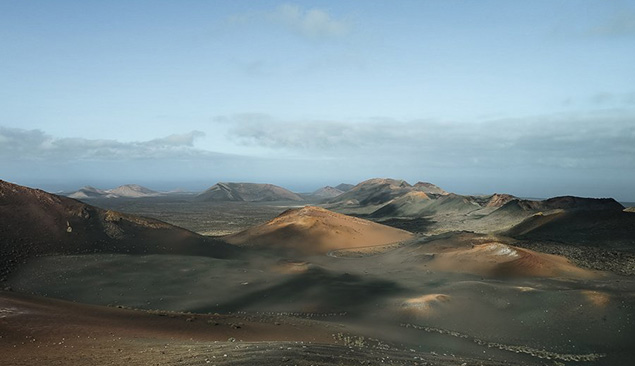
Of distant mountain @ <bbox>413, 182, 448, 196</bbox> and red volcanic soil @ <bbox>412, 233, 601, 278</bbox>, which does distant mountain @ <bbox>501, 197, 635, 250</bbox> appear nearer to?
red volcanic soil @ <bbox>412, 233, 601, 278</bbox>

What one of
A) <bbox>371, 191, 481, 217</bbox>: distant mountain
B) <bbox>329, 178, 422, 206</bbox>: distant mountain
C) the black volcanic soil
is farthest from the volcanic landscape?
<bbox>329, 178, 422, 206</bbox>: distant mountain

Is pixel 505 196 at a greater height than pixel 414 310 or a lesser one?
greater

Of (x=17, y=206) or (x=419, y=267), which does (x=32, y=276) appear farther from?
(x=419, y=267)

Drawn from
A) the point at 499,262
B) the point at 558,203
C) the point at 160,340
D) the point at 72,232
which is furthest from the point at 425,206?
the point at 160,340

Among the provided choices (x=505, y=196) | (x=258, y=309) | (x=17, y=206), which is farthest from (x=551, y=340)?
(x=505, y=196)

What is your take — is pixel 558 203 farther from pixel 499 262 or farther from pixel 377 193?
pixel 377 193
